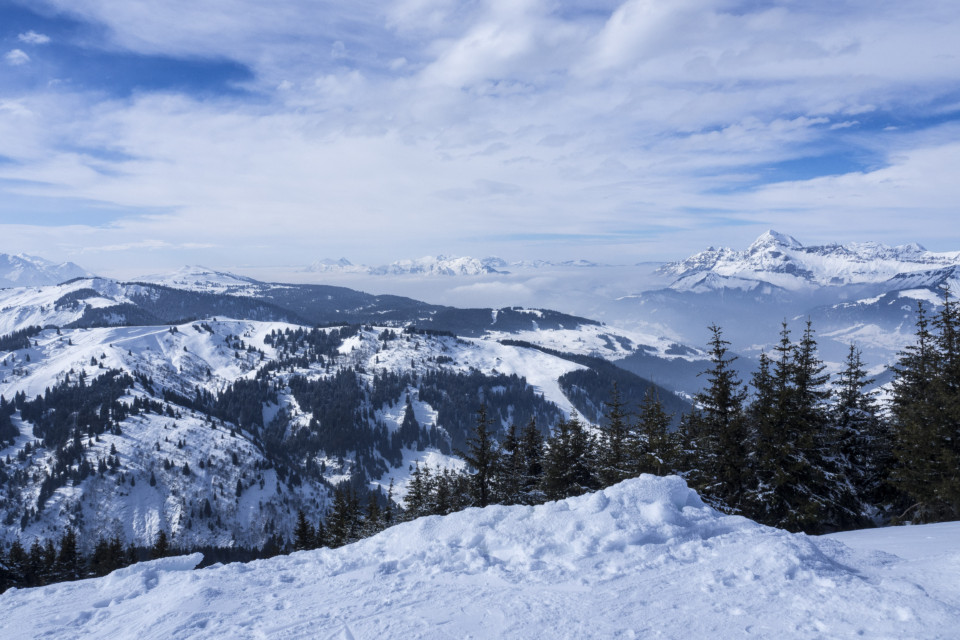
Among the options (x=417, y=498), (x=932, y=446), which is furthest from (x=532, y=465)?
(x=932, y=446)

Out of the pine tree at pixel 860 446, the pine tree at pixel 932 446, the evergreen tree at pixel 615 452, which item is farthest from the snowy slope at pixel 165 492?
the pine tree at pixel 932 446

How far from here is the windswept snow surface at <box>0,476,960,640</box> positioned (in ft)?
22.7

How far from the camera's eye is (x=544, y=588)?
8555 millimetres

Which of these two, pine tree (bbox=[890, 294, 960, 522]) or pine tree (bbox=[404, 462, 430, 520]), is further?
pine tree (bbox=[404, 462, 430, 520])

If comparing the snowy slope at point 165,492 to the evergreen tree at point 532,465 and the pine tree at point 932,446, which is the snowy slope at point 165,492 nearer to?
the evergreen tree at point 532,465

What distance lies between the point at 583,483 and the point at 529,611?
25.0m

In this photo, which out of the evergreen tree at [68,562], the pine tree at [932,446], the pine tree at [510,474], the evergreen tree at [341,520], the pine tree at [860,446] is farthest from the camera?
the evergreen tree at [68,562]

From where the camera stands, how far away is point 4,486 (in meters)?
140

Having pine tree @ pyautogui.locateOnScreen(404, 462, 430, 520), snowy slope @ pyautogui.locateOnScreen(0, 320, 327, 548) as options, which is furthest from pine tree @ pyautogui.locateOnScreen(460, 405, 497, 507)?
snowy slope @ pyautogui.locateOnScreen(0, 320, 327, 548)

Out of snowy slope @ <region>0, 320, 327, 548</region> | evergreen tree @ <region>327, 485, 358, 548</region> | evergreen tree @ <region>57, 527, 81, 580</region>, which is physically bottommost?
snowy slope @ <region>0, 320, 327, 548</region>

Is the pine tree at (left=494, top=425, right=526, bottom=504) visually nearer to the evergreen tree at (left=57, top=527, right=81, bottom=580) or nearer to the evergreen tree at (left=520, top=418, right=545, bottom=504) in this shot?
the evergreen tree at (left=520, top=418, right=545, bottom=504)

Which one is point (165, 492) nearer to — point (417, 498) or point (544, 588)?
point (417, 498)

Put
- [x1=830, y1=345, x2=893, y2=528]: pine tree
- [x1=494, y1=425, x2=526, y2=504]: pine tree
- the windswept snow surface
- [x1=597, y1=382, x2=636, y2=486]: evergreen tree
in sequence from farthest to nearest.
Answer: [x1=494, y1=425, x2=526, y2=504]: pine tree, [x1=597, y1=382, x2=636, y2=486]: evergreen tree, [x1=830, y1=345, x2=893, y2=528]: pine tree, the windswept snow surface

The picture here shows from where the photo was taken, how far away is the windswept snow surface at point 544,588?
693cm
